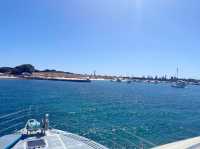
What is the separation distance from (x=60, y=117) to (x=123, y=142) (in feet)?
35.6

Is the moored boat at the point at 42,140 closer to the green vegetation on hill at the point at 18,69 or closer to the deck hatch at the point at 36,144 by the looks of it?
the deck hatch at the point at 36,144

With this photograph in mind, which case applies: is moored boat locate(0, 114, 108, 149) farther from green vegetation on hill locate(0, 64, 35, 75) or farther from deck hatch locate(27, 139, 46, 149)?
green vegetation on hill locate(0, 64, 35, 75)

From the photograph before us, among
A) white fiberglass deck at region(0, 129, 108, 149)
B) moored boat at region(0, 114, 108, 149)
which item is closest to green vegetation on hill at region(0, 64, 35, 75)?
moored boat at region(0, 114, 108, 149)

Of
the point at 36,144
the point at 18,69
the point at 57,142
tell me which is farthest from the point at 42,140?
the point at 18,69

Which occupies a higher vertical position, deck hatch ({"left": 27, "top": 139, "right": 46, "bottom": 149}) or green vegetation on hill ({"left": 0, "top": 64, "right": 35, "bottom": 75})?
green vegetation on hill ({"left": 0, "top": 64, "right": 35, "bottom": 75})

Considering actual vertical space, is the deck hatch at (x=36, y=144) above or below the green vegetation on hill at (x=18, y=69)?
below

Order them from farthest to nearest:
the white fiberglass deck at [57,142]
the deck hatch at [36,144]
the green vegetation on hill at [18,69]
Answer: the green vegetation on hill at [18,69] → the white fiberglass deck at [57,142] → the deck hatch at [36,144]

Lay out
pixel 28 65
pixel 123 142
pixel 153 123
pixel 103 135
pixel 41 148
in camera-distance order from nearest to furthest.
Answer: pixel 41 148
pixel 123 142
pixel 103 135
pixel 153 123
pixel 28 65

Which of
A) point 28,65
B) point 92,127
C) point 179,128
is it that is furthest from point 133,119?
point 28,65

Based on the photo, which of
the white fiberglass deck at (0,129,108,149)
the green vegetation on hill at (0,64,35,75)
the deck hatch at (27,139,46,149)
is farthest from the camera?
the green vegetation on hill at (0,64,35,75)

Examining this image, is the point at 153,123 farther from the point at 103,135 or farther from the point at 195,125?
the point at 103,135

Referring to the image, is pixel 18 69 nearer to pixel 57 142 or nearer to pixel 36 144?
pixel 57 142

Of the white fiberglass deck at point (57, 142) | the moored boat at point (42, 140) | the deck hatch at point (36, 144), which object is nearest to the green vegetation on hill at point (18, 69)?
the moored boat at point (42, 140)

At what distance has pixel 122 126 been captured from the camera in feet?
83.2
